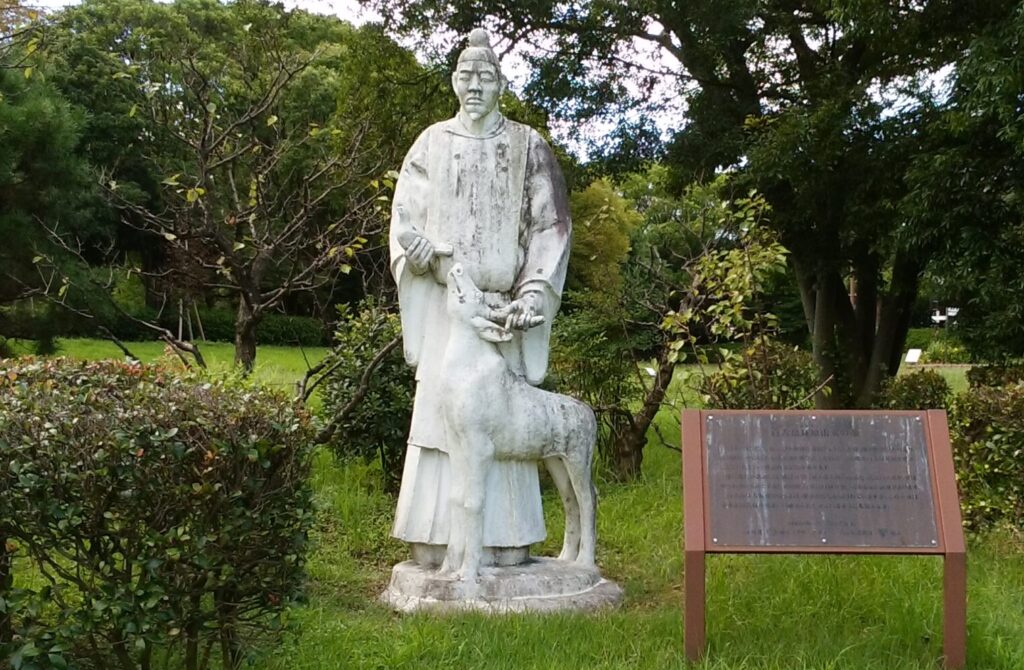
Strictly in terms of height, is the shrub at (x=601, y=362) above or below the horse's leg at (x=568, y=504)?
above

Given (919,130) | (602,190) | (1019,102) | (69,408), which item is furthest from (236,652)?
(602,190)

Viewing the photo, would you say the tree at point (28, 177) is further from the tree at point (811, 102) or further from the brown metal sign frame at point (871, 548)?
the brown metal sign frame at point (871, 548)

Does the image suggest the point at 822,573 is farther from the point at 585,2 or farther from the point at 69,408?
the point at 585,2

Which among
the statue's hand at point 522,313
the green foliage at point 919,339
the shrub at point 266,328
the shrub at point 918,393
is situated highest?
the green foliage at point 919,339

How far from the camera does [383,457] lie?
8.24 metres

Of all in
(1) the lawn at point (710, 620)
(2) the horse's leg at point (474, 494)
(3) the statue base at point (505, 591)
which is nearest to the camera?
(1) the lawn at point (710, 620)

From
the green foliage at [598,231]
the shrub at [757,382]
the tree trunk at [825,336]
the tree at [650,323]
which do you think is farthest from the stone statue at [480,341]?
the green foliage at [598,231]

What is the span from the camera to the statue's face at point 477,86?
518cm

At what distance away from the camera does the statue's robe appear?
5.14 m

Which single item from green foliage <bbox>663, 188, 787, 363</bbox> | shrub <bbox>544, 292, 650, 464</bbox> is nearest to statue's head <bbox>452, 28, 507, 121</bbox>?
green foliage <bbox>663, 188, 787, 363</bbox>

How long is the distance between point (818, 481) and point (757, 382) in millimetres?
4432

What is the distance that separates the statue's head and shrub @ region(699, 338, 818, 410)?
3.94 m

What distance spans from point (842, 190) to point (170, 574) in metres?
8.10

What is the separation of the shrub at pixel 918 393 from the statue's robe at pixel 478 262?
16.1 ft
